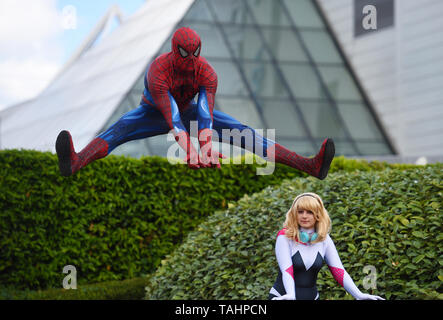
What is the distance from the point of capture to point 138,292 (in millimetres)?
10352

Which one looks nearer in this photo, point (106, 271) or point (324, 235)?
point (324, 235)

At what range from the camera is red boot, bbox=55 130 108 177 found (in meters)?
3.19

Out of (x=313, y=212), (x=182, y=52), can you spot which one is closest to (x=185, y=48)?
(x=182, y=52)

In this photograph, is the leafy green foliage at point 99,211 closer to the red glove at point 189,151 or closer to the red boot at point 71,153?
the red boot at point 71,153

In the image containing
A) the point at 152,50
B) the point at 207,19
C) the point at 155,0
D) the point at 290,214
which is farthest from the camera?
the point at 155,0

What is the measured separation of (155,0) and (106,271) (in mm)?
15482

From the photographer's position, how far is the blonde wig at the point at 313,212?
405 cm

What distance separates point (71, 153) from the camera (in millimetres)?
3240

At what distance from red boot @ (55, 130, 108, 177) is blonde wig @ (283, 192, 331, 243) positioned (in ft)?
4.98

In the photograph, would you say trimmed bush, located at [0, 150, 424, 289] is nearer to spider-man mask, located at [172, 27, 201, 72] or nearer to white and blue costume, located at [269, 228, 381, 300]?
white and blue costume, located at [269, 228, 381, 300]

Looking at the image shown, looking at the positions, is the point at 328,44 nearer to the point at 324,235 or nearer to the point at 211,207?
the point at 211,207

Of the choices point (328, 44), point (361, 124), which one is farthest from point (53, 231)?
point (328, 44)

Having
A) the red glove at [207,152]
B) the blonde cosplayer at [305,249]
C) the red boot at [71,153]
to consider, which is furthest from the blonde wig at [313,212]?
the red boot at [71,153]

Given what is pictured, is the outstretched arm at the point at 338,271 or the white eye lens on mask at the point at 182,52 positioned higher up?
the white eye lens on mask at the point at 182,52
